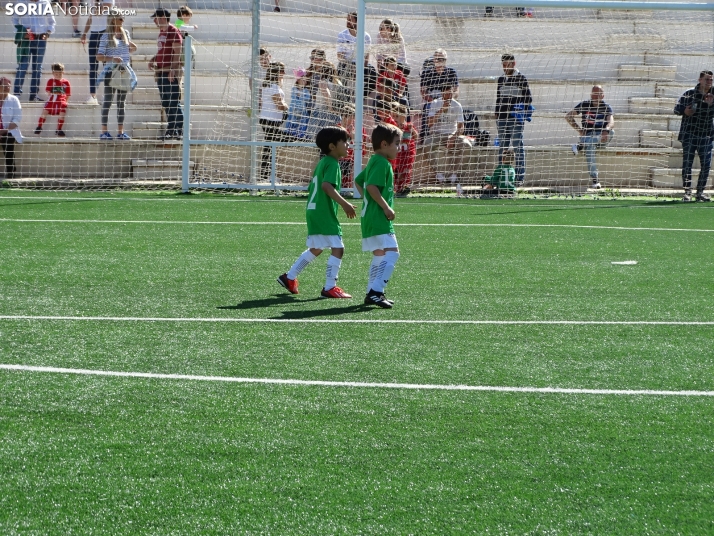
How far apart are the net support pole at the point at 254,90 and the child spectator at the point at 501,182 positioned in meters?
3.59

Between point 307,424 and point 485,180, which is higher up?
point 485,180

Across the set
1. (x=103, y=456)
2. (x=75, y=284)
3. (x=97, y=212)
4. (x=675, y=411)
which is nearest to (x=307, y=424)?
(x=103, y=456)

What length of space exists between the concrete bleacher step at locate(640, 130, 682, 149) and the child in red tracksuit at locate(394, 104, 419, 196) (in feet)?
14.2

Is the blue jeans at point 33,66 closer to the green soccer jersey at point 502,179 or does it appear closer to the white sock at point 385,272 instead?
the green soccer jersey at point 502,179

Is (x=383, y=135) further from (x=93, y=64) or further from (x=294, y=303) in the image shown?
(x=93, y=64)

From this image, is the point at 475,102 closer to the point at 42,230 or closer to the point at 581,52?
the point at 581,52

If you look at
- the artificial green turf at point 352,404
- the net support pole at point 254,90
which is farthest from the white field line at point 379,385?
the net support pole at point 254,90

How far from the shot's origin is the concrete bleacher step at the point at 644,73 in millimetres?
17484

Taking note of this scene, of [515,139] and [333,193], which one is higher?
[515,139]

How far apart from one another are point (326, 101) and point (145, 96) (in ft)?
11.8

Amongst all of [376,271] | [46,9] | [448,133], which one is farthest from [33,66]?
[376,271]

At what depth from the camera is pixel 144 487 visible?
3.23 meters

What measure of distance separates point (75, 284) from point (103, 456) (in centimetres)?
371

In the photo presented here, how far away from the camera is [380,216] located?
6.64 meters
